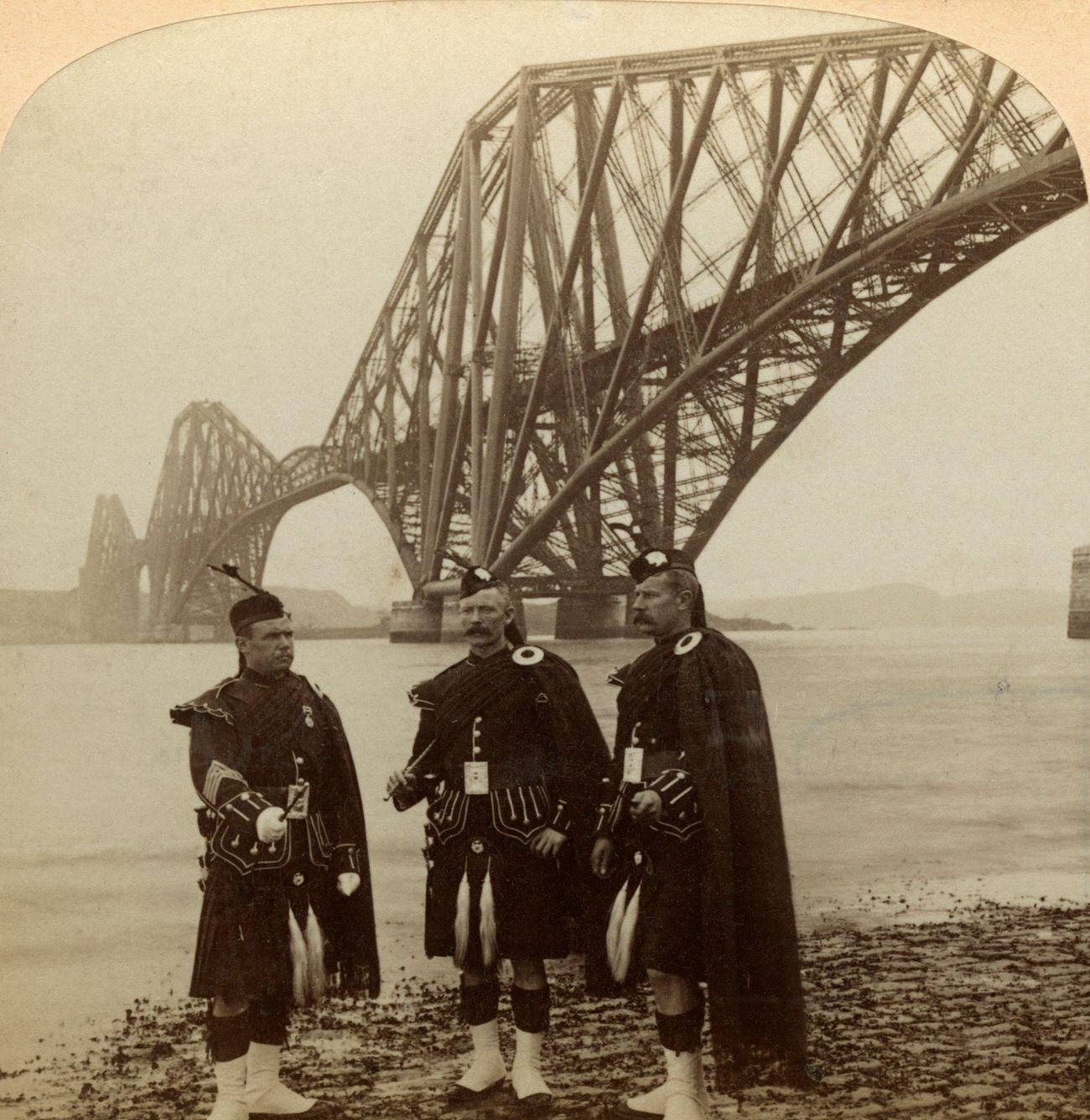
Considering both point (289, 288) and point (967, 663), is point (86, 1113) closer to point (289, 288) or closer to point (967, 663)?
point (289, 288)

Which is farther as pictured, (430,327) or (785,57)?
(430,327)

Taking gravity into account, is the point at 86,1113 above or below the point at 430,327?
below

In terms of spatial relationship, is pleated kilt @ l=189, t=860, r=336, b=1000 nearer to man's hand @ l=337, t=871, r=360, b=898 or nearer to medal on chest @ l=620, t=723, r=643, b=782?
man's hand @ l=337, t=871, r=360, b=898

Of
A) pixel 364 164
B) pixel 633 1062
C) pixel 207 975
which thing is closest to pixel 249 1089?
pixel 207 975

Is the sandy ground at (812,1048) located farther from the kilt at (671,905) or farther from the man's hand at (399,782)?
the man's hand at (399,782)

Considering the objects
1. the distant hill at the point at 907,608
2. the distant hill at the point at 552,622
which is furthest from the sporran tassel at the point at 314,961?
the distant hill at the point at 907,608

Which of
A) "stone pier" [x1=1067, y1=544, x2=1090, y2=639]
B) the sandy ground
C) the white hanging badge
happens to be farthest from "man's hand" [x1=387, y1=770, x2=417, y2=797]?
"stone pier" [x1=1067, y1=544, x2=1090, y2=639]
